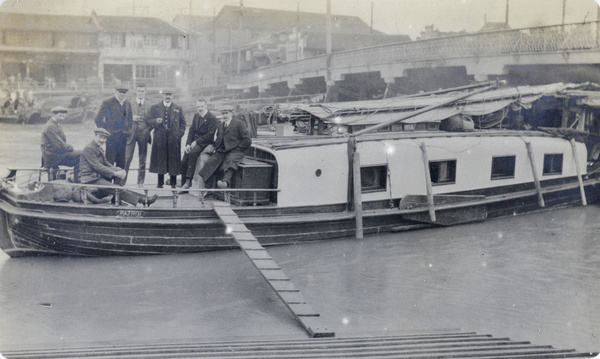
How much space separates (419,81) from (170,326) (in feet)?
57.4

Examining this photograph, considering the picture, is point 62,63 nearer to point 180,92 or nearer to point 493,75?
point 180,92

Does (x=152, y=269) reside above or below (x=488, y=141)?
below

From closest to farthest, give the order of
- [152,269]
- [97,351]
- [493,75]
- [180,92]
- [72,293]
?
[97,351] → [72,293] → [152,269] → [493,75] → [180,92]

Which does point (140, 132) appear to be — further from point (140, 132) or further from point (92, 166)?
point (92, 166)

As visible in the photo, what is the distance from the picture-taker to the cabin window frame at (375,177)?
12297 millimetres

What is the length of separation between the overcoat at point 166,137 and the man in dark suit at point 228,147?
3.01 ft

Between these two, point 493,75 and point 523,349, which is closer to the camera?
point 523,349

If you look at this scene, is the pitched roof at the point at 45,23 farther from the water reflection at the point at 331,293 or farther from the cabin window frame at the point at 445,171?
the cabin window frame at the point at 445,171

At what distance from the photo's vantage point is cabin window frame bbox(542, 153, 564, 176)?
1503cm

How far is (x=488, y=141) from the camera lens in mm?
13883

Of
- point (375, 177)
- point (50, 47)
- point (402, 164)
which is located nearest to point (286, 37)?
point (50, 47)

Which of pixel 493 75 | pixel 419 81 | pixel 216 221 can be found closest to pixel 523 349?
pixel 216 221

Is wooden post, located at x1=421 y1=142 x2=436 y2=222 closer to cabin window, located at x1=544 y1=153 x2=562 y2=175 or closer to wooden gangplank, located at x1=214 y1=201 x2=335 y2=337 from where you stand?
cabin window, located at x1=544 y1=153 x2=562 y2=175

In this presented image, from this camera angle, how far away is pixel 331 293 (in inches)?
365
